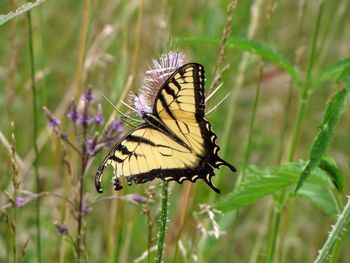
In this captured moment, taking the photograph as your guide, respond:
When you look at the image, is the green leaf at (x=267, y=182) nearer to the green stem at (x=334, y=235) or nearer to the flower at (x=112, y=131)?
the green stem at (x=334, y=235)

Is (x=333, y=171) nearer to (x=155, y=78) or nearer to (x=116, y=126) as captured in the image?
(x=155, y=78)

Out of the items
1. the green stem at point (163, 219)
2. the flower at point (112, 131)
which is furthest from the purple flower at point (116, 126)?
the green stem at point (163, 219)

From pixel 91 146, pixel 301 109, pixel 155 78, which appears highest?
pixel 155 78

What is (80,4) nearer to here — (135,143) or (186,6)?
(186,6)

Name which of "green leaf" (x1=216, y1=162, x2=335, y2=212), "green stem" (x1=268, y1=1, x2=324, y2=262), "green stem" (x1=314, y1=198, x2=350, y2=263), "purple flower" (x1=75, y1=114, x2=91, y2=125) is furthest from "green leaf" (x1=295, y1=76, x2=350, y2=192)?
"purple flower" (x1=75, y1=114, x2=91, y2=125)

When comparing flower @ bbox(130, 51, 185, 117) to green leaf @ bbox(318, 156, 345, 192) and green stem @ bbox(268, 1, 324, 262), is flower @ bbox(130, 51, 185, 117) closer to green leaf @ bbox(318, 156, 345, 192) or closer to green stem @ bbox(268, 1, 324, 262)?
green leaf @ bbox(318, 156, 345, 192)

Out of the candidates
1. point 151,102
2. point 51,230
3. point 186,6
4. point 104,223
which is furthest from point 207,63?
point 151,102

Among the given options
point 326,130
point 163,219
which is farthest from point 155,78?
point 326,130
